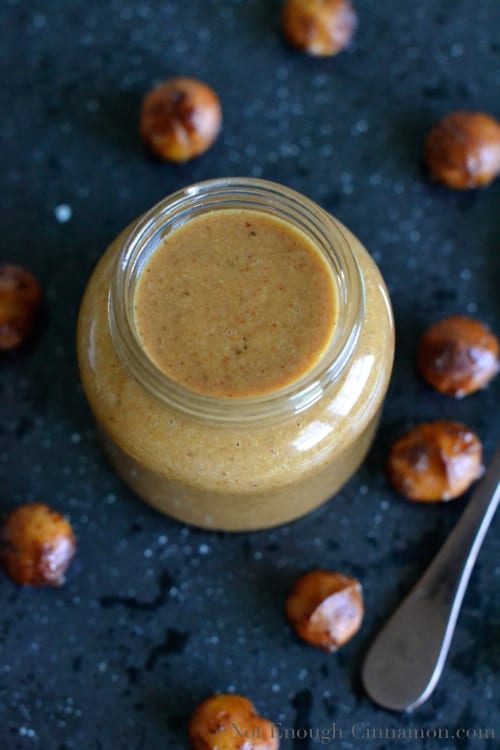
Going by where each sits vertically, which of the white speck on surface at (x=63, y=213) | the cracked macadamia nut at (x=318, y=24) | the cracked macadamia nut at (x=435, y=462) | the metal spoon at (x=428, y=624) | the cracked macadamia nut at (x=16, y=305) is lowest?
the metal spoon at (x=428, y=624)

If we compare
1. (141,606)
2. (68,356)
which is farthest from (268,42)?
(141,606)

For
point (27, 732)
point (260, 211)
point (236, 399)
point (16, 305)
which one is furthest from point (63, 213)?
point (27, 732)

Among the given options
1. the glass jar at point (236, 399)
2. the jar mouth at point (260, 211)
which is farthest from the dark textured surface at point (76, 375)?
the jar mouth at point (260, 211)

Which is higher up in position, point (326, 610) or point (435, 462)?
point (435, 462)

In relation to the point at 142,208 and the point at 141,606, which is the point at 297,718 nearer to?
the point at 141,606

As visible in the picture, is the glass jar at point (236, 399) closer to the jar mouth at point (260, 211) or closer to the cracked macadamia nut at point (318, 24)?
the jar mouth at point (260, 211)

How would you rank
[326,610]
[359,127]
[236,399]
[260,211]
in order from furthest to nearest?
1. [359,127]
2. [326,610]
3. [260,211]
4. [236,399]

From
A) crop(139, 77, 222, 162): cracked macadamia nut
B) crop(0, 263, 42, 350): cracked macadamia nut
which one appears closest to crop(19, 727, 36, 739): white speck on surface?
crop(0, 263, 42, 350): cracked macadamia nut

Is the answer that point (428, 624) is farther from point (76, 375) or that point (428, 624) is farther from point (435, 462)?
point (76, 375)
